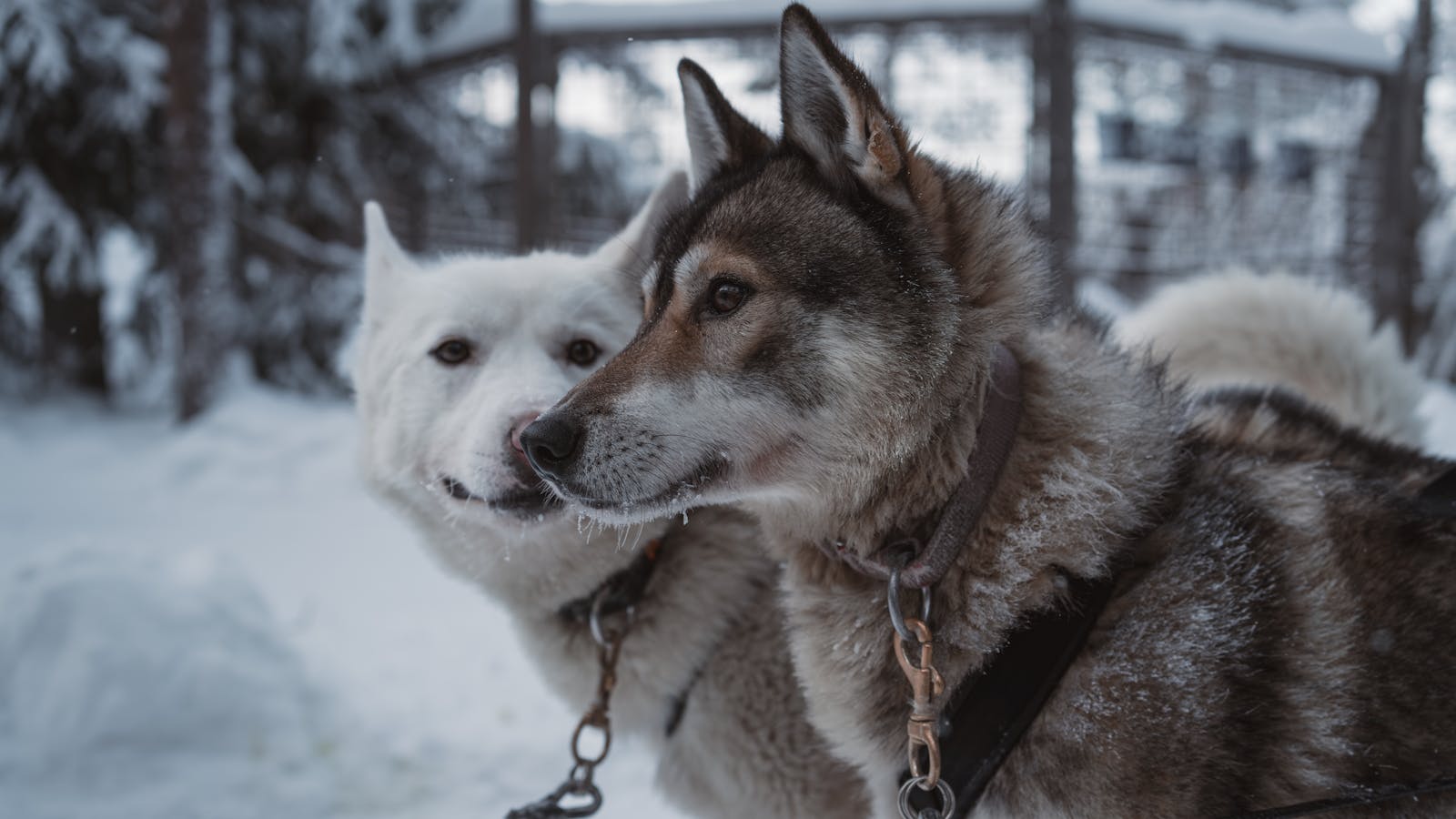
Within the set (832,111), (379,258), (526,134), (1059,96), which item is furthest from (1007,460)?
(526,134)

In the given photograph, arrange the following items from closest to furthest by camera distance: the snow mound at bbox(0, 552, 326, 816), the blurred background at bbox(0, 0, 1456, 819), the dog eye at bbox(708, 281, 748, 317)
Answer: the dog eye at bbox(708, 281, 748, 317)
the snow mound at bbox(0, 552, 326, 816)
the blurred background at bbox(0, 0, 1456, 819)

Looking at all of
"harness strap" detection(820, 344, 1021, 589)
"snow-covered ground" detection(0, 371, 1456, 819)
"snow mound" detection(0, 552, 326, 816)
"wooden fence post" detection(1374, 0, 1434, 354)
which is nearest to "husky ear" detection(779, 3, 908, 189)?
"harness strap" detection(820, 344, 1021, 589)

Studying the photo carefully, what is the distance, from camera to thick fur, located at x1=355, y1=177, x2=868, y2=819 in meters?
2.06

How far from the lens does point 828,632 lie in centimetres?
157

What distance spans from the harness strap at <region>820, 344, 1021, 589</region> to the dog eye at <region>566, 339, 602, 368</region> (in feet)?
3.30

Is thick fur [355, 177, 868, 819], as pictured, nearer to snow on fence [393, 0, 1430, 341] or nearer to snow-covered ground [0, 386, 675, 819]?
snow-covered ground [0, 386, 675, 819]

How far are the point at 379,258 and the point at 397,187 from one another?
7585 mm

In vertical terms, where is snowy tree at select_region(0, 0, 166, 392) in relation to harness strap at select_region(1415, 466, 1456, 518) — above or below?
above

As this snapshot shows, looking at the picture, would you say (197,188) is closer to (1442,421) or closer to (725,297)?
(725,297)

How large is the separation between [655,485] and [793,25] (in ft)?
2.56

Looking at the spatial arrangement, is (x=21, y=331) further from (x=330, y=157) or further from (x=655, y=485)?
(x=655, y=485)

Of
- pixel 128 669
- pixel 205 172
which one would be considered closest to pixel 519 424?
pixel 128 669

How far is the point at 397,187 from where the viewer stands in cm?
960

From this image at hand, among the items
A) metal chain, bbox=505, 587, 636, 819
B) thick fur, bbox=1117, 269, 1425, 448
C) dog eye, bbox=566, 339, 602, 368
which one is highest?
dog eye, bbox=566, 339, 602, 368
